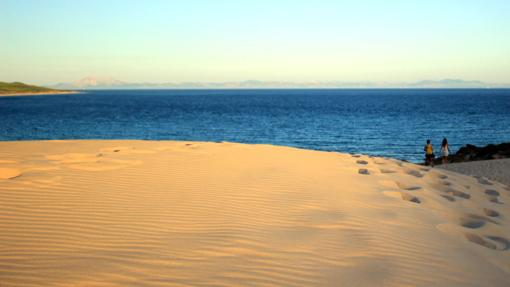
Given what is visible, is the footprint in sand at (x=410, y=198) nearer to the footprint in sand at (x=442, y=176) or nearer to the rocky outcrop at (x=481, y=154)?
the footprint in sand at (x=442, y=176)

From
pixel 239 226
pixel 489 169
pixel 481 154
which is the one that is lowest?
pixel 481 154

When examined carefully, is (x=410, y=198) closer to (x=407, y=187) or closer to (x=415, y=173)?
(x=407, y=187)

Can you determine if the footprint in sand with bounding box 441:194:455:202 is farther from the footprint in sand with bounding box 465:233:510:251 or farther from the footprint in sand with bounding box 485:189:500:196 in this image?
the footprint in sand with bounding box 465:233:510:251

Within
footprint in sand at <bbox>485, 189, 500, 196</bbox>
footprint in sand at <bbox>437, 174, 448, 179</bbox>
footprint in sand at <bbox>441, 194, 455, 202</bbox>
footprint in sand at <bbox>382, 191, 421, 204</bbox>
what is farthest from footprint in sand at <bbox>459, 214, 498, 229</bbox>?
footprint in sand at <bbox>437, 174, 448, 179</bbox>

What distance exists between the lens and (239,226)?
16.4ft

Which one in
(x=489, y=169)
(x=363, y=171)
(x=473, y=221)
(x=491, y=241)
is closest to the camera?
(x=491, y=241)

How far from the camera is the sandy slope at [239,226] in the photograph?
360 cm

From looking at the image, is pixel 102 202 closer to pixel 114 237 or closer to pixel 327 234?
pixel 114 237

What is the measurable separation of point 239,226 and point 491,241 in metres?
3.20

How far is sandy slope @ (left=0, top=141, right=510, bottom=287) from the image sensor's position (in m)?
3.60

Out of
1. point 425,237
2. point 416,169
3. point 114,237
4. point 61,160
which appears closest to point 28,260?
point 114,237

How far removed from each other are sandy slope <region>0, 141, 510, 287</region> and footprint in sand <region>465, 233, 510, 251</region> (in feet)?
0.08

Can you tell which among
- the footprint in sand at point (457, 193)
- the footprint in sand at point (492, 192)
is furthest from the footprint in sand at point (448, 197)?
the footprint in sand at point (492, 192)

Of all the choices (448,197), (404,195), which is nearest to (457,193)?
(448,197)
